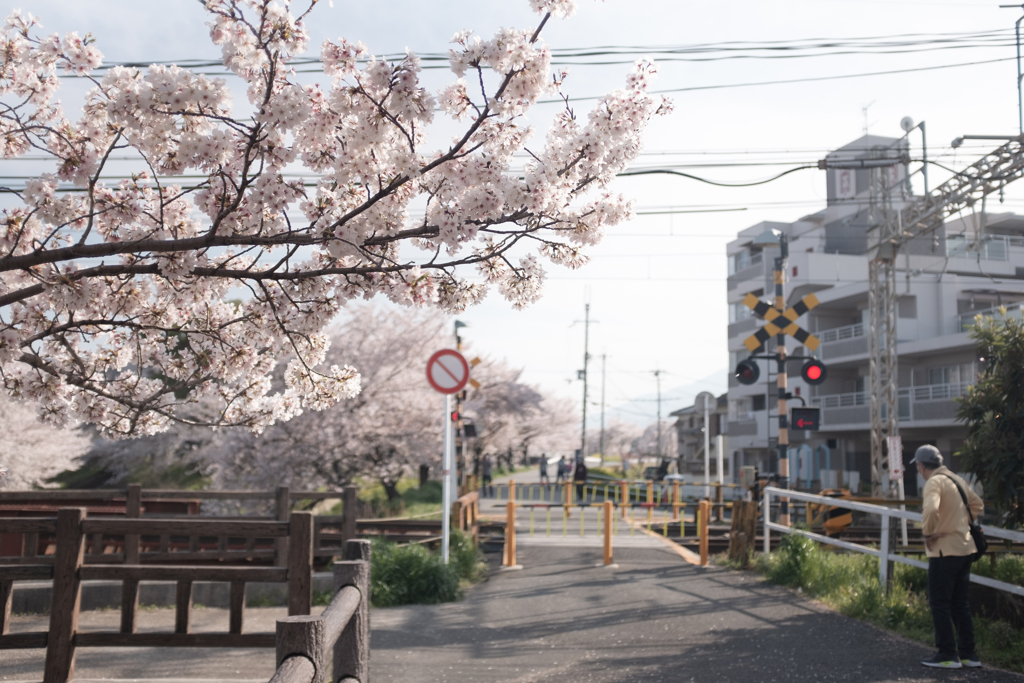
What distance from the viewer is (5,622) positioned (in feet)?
17.8

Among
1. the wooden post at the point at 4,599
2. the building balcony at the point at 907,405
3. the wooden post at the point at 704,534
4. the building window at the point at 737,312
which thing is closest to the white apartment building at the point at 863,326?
the building balcony at the point at 907,405

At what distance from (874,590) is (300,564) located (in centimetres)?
592

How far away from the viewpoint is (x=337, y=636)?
12.0ft

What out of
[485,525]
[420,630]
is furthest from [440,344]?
[420,630]

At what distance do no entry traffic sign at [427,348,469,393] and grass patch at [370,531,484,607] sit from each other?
2128 mm

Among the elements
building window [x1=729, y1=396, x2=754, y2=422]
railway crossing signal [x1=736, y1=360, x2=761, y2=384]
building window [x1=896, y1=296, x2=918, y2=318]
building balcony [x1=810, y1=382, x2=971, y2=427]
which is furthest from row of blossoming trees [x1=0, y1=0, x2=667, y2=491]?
building window [x1=729, y1=396, x2=754, y2=422]

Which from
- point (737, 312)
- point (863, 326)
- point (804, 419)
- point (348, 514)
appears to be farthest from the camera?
point (737, 312)

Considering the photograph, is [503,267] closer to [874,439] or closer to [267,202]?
[267,202]

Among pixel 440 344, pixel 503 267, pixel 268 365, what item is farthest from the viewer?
pixel 440 344

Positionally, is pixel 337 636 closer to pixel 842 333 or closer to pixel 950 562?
pixel 950 562

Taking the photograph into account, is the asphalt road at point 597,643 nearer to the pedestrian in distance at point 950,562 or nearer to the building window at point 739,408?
the pedestrian in distance at point 950,562

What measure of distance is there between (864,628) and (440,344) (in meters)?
23.0

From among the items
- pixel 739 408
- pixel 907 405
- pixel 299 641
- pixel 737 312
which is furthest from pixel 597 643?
pixel 737 312

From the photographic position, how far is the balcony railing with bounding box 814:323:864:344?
39.8 meters
